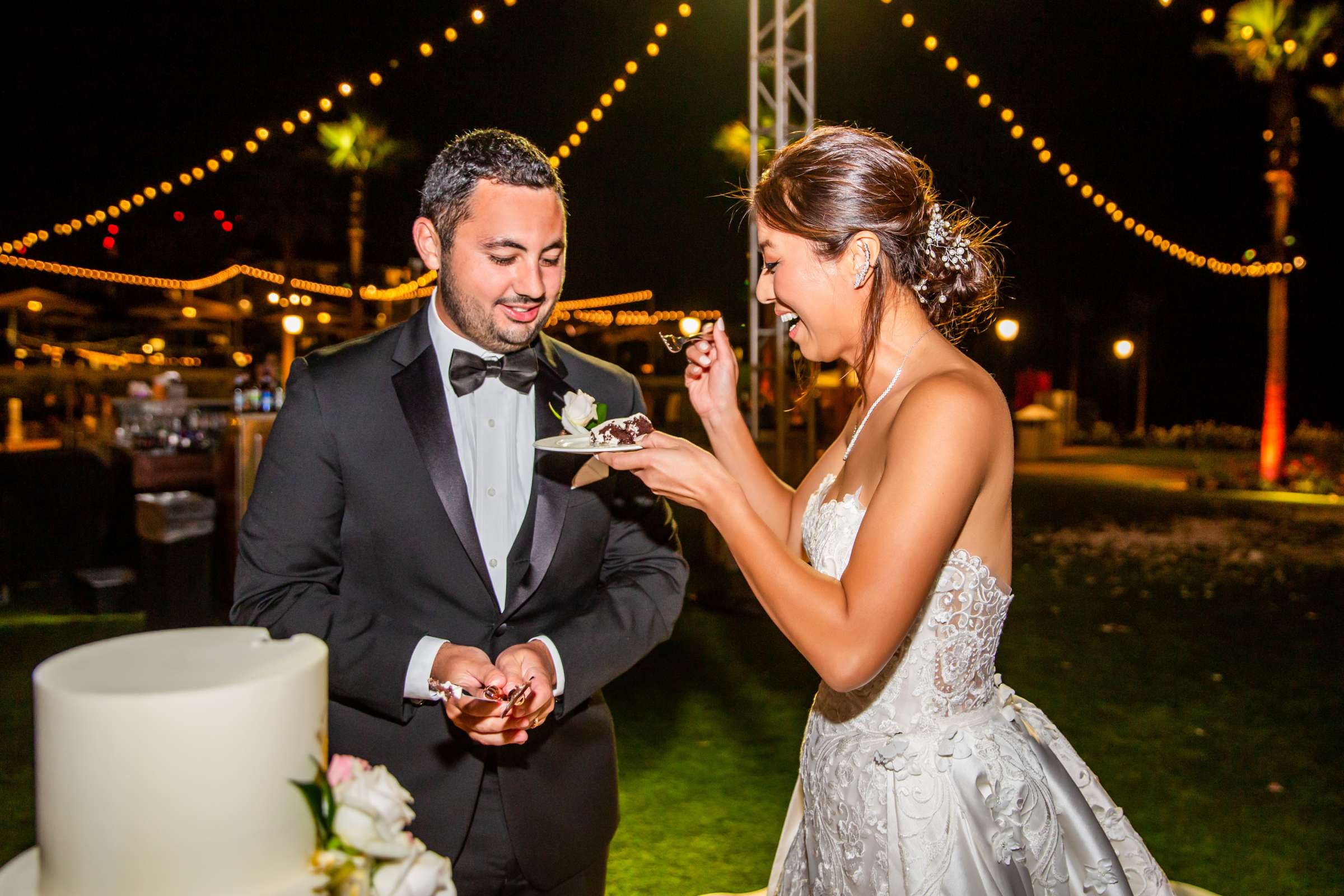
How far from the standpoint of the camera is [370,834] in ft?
3.01

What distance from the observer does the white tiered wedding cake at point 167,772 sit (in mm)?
842

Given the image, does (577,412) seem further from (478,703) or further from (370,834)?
(370,834)

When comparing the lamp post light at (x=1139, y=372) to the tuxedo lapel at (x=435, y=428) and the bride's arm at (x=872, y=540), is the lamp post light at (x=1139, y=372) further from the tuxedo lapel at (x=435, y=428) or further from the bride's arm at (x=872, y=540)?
the tuxedo lapel at (x=435, y=428)

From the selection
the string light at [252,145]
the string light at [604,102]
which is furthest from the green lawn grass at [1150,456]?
the string light at [252,145]

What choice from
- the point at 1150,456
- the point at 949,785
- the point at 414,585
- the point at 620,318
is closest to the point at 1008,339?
the point at 1150,456

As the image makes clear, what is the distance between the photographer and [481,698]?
167 cm

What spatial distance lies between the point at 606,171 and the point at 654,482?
20741 millimetres

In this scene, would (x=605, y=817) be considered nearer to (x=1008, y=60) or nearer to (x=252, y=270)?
(x=1008, y=60)

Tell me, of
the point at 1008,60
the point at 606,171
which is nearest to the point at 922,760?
the point at 1008,60

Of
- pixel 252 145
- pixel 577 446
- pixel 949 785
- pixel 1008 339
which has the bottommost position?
pixel 949 785

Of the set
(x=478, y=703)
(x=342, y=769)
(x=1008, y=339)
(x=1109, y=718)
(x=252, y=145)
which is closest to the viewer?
(x=342, y=769)

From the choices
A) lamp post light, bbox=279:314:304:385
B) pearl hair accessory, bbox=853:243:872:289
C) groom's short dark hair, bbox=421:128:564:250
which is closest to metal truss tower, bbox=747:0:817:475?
pearl hair accessory, bbox=853:243:872:289

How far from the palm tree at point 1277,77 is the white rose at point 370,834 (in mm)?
18031

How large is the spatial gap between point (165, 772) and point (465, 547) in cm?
108
